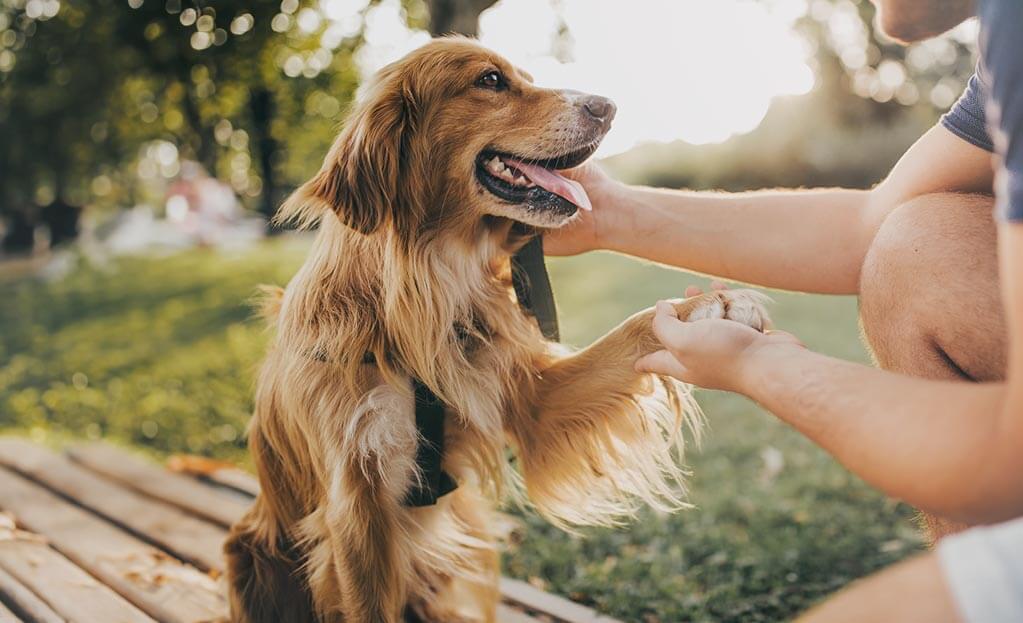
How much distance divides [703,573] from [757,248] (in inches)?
58.9

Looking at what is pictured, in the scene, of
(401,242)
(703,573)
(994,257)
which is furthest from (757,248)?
(703,573)

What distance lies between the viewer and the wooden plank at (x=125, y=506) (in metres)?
3.40

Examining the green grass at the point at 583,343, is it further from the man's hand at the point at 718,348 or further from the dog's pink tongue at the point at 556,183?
the man's hand at the point at 718,348

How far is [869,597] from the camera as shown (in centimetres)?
113

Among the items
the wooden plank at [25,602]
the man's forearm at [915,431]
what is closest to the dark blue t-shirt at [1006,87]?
the man's forearm at [915,431]

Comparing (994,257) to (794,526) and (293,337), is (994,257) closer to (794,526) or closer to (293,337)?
(293,337)

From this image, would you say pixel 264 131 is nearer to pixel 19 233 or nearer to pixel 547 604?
pixel 19 233

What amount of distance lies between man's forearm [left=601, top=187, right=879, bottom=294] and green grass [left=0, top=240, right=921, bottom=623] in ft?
3.31

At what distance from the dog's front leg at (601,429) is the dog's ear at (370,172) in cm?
66

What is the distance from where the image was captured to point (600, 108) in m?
2.60

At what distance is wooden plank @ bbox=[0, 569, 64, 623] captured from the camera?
2658 millimetres

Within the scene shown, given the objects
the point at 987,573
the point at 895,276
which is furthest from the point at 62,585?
the point at 987,573

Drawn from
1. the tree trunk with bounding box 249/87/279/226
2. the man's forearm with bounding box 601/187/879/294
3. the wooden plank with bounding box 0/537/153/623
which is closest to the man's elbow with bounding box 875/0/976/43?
the man's forearm with bounding box 601/187/879/294

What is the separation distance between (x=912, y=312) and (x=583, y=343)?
20.3 feet
